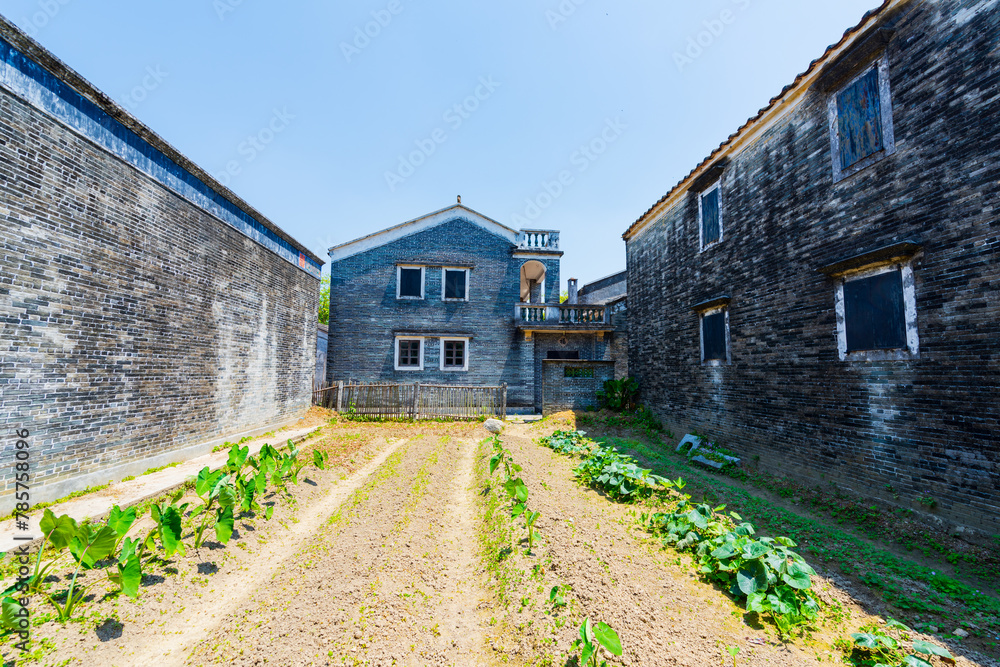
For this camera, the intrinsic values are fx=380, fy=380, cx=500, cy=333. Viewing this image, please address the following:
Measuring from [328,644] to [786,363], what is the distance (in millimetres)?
8389

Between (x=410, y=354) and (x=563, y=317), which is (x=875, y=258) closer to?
(x=563, y=317)

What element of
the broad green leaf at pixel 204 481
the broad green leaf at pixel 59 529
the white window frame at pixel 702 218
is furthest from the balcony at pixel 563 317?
the broad green leaf at pixel 59 529

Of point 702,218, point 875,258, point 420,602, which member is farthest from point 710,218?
point 420,602

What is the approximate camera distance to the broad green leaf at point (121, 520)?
3.80 m

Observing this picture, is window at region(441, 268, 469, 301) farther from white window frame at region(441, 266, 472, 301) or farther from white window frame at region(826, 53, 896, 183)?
white window frame at region(826, 53, 896, 183)

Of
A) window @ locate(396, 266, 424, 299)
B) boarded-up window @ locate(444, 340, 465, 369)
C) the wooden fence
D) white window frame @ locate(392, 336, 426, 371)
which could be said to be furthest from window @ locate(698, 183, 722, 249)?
white window frame @ locate(392, 336, 426, 371)

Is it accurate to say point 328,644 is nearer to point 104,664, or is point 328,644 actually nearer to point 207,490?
point 104,664

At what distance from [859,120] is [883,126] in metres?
0.50

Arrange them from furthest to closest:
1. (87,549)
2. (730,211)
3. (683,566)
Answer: (730,211), (683,566), (87,549)

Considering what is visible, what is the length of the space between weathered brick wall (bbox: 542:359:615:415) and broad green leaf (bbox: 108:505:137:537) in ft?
38.7

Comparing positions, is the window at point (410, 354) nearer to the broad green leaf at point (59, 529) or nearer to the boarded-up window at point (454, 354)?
the boarded-up window at point (454, 354)

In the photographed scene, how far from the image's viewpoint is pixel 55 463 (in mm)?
5484

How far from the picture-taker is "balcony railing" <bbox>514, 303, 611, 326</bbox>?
16578mm

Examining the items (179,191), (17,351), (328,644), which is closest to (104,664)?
(328,644)
